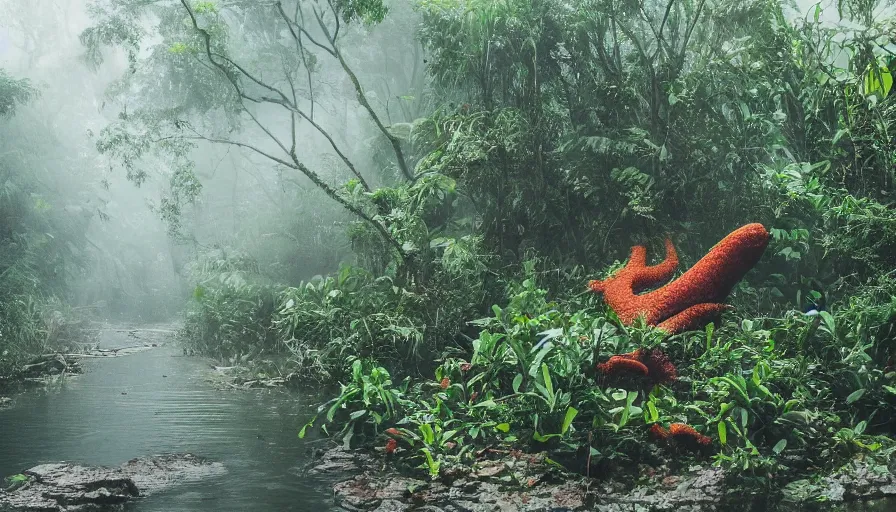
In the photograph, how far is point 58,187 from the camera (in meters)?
24.6

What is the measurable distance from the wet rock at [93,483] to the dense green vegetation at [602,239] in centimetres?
136

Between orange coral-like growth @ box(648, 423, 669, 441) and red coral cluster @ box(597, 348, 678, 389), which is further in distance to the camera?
red coral cluster @ box(597, 348, 678, 389)

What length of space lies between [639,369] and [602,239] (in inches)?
166

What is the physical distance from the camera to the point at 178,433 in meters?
7.01

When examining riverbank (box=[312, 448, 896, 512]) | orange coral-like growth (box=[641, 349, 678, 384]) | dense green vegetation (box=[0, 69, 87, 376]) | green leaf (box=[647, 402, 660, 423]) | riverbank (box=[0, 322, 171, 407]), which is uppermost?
dense green vegetation (box=[0, 69, 87, 376])

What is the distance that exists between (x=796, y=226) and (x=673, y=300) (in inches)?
114

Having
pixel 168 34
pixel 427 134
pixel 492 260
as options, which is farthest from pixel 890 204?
pixel 168 34

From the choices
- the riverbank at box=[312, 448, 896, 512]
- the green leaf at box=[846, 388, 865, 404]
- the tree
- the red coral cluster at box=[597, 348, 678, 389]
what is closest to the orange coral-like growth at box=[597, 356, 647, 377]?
the red coral cluster at box=[597, 348, 678, 389]

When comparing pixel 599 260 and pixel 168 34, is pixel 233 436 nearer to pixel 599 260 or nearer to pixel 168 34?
pixel 599 260

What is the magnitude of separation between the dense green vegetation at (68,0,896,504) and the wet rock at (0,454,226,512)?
136 cm

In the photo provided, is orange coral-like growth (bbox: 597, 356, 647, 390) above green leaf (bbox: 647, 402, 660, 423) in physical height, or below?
above

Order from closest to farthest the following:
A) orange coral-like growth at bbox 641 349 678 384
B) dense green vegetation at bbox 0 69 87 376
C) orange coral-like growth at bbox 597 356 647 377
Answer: orange coral-like growth at bbox 597 356 647 377
orange coral-like growth at bbox 641 349 678 384
dense green vegetation at bbox 0 69 87 376

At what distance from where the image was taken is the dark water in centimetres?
502

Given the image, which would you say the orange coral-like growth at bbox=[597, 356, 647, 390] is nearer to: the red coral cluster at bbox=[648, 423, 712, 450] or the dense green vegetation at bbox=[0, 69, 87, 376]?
the red coral cluster at bbox=[648, 423, 712, 450]
